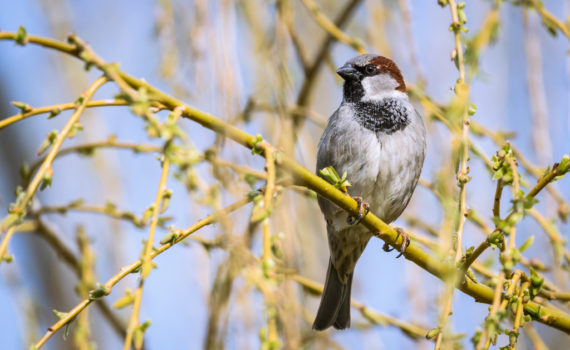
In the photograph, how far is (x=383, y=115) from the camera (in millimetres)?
2805

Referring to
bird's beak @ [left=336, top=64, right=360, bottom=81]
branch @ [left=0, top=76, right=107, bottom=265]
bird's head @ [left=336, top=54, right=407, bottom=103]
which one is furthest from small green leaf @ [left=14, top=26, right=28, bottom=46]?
bird's beak @ [left=336, top=64, right=360, bottom=81]

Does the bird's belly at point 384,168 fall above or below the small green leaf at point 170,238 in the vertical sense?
above

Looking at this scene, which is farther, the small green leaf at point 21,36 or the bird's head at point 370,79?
the bird's head at point 370,79

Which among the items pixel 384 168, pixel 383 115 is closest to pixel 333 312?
pixel 384 168

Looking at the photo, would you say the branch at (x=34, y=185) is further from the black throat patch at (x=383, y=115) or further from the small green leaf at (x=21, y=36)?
the black throat patch at (x=383, y=115)

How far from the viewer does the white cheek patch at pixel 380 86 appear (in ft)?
9.79

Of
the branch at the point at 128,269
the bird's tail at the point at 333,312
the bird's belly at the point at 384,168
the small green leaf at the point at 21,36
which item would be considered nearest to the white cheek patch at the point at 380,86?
the bird's belly at the point at 384,168

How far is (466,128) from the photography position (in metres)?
1.40

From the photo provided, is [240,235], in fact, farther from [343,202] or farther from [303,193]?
[303,193]

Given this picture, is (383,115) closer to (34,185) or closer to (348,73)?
(348,73)

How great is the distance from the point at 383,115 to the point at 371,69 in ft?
1.43

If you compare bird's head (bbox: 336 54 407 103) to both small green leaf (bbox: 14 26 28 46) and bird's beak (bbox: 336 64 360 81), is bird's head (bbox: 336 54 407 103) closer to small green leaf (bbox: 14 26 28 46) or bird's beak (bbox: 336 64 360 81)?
bird's beak (bbox: 336 64 360 81)

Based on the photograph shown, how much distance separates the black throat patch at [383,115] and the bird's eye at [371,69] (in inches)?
11.5

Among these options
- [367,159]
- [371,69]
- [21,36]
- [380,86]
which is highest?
[371,69]
